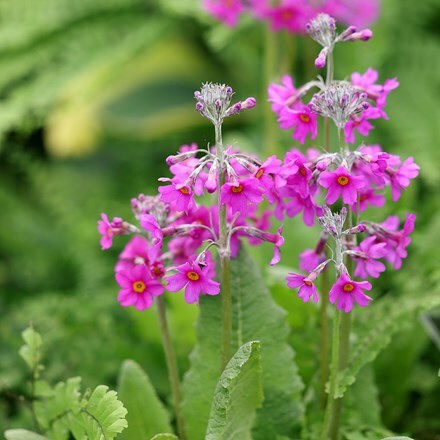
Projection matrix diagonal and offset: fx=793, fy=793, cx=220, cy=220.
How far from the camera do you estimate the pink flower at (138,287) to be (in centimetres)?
144

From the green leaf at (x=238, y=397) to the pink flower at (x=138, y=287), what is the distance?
19 centimetres

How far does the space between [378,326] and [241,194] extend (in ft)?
2.13

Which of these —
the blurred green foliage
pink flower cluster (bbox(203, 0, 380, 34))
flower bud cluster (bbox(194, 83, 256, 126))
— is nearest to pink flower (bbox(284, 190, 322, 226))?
flower bud cluster (bbox(194, 83, 256, 126))

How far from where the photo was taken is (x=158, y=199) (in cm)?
152

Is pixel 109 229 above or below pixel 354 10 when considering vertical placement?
below

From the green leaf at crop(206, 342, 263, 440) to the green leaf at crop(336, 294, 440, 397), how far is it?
0.17 meters

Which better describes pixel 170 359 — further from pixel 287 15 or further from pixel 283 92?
pixel 287 15

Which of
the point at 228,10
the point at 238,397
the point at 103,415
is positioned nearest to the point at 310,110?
the point at 238,397

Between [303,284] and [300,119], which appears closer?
[303,284]

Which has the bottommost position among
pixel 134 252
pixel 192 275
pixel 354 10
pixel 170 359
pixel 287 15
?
pixel 170 359

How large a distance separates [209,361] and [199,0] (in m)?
2.25

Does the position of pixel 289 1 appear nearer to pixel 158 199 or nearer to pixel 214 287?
pixel 158 199

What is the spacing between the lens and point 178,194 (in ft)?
4.34

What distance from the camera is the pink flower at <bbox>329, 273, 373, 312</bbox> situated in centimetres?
131
